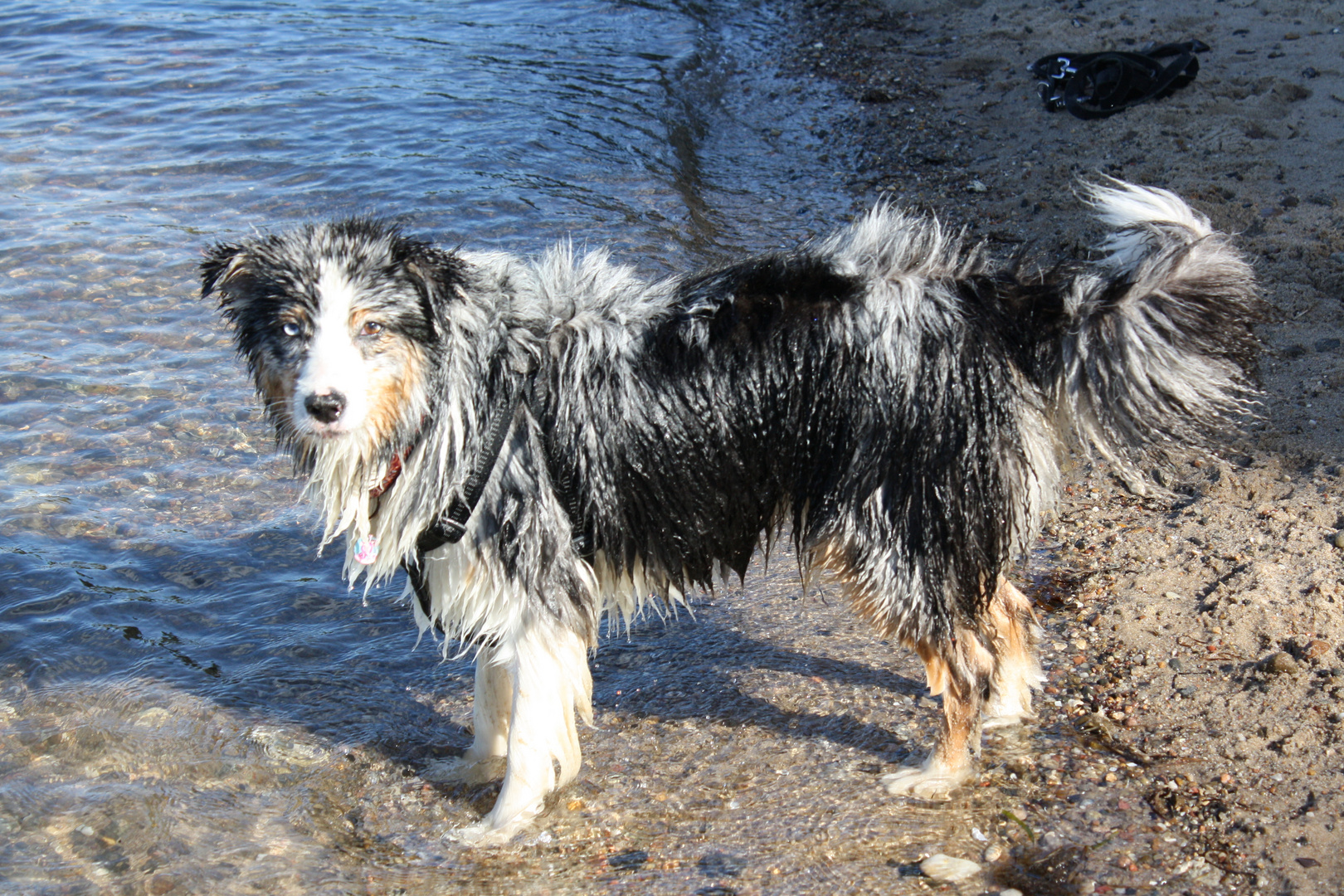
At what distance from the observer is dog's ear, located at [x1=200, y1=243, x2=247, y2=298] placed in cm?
322

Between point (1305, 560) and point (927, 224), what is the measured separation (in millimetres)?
2025

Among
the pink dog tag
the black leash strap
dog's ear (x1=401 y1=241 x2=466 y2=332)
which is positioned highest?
dog's ear (x1=401 y1=241 x2=466 y2=332)

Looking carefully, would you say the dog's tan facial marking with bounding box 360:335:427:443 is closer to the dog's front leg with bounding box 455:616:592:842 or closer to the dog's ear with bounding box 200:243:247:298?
the dog's ear with bounding box 200:243:247:298

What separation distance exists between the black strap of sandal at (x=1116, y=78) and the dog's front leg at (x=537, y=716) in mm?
6336

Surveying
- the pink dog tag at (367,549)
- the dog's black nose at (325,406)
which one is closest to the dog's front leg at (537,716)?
the pink dog tag at (367,549)

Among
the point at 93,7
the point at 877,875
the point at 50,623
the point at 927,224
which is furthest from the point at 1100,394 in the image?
the point at 93,7

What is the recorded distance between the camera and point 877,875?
3.19m

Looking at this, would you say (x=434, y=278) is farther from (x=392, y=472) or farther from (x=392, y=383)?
(x=392, y=472)

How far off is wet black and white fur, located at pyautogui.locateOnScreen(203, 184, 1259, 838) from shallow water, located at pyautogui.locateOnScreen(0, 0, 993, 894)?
406 millimetres

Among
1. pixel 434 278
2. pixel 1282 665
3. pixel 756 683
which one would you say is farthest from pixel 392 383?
pixel 1282 665

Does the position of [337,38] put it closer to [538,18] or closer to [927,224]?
[538,18]

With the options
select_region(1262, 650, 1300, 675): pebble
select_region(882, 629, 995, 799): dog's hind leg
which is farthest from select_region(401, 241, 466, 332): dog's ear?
select_region(1262, 650, 1300, 675): pebble

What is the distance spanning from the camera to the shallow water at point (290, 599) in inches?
138

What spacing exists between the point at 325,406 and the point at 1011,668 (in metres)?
2.41
